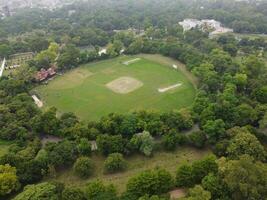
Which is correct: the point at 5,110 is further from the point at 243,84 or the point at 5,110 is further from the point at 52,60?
the point at 243,84

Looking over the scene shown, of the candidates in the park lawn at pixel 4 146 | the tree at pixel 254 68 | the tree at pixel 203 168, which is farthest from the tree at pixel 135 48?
the tree at pixel 203 168

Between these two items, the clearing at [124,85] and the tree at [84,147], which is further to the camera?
the clearing at [124,85]

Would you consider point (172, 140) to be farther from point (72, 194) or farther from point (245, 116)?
point (72, 194)

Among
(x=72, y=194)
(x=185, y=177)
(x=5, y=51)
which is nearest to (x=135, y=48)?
(x=5, y=51)

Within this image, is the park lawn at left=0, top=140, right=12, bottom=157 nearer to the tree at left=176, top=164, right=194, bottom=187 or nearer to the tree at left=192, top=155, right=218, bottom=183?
the tree at left=176, top=164, right=194, bottom=187

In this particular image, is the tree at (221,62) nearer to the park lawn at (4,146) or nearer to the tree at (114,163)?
the tree at (114,163)

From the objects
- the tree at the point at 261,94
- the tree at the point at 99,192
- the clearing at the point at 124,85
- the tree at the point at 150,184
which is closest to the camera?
the tree at the point at 99,192
